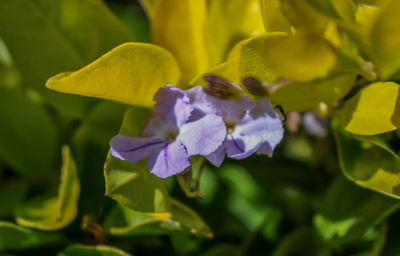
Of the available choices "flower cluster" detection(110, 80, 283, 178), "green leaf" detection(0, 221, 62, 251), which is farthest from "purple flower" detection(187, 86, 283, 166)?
"green leaf" detection(0, 221, 62, 251)

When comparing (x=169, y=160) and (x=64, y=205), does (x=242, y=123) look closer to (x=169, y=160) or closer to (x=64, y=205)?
(x=169, y=160)

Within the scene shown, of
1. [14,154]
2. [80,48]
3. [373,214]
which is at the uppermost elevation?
[80,48]

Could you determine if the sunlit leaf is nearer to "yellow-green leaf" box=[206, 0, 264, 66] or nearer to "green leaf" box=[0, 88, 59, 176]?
"yellow-green leaf" box=[206, 0, 264, 66]

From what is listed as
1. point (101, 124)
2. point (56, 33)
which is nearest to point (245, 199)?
point (101, 124)

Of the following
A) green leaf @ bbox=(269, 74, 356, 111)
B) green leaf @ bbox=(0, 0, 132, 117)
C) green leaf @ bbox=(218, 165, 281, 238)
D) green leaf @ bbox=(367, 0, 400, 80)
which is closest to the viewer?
green leaf @ bbox=(367, 0, 400, 80)

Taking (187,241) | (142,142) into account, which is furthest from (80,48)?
(187,241)

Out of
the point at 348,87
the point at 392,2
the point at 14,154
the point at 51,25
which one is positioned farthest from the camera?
the point at 14,154

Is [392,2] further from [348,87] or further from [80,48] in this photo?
[80,48]
